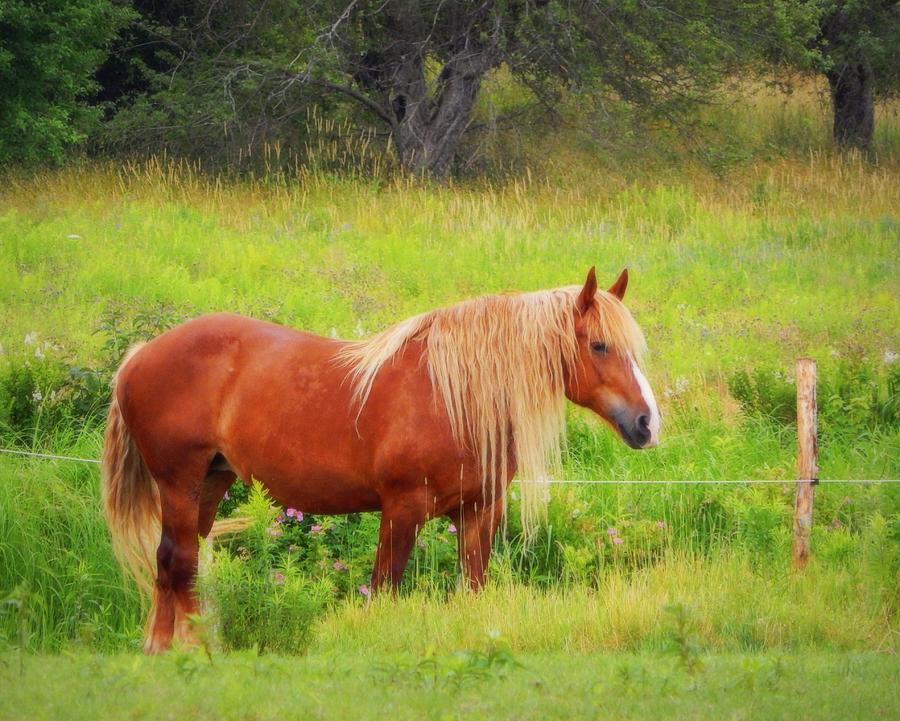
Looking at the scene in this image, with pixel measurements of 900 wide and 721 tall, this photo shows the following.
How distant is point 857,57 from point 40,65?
47.0 feet

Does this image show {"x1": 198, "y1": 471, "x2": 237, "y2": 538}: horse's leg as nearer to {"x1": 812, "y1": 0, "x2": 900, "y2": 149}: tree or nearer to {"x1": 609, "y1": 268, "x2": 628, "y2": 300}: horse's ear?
{"x1": 609, "y1": 268, "x2": 628, "y2": 300}: horse's ear

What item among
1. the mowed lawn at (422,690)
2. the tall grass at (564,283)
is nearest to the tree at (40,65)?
the tall grass at (564,283)

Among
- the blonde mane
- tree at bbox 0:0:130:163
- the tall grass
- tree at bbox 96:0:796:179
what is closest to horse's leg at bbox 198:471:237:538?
the tall grass

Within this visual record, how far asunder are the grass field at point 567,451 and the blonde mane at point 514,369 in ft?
2.42

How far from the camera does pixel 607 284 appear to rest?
38.9 feet

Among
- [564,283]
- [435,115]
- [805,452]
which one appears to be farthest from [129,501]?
[435,115]

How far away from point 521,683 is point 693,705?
60cm

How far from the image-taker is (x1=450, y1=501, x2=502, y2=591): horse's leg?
18.2ft

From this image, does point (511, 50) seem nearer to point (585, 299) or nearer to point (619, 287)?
point (619, 287)

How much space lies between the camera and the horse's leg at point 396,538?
5.38 m

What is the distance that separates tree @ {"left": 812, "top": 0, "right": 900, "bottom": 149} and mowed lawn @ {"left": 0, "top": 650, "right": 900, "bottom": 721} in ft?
60.1

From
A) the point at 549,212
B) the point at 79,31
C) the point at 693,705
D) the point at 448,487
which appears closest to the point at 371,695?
the point at 693,705

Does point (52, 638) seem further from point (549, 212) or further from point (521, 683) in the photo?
point (549, 212)

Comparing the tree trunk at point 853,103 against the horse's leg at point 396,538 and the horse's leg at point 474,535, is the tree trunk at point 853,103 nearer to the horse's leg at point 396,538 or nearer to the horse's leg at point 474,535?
the horse's leg at point 474,535
